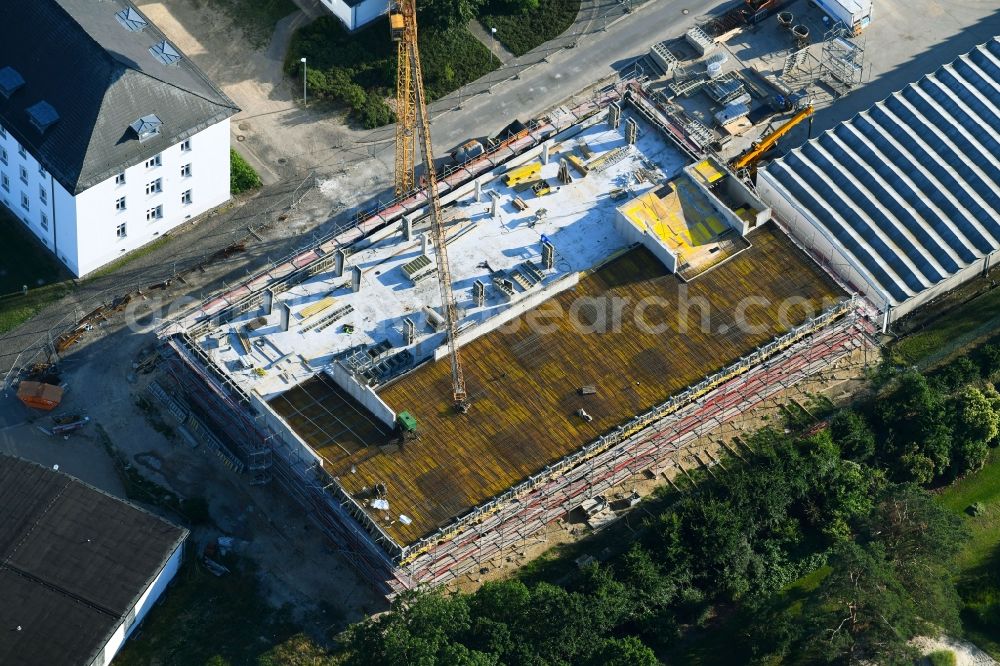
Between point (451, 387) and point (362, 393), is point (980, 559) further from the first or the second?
point (362, 393)

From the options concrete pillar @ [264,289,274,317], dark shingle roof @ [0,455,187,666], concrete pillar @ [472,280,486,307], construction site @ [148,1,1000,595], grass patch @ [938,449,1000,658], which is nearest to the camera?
dark shingle roof @ [0,455,187,666]

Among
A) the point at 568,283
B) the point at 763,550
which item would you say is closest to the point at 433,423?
the point at 568,283

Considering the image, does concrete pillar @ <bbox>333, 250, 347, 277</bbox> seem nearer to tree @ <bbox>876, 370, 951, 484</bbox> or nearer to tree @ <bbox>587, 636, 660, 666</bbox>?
tree @ <bbox>587, 636, 660, 666</bbox>

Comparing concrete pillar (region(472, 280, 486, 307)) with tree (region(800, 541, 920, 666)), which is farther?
concrete pillar (region(472, 280, 486, 307))

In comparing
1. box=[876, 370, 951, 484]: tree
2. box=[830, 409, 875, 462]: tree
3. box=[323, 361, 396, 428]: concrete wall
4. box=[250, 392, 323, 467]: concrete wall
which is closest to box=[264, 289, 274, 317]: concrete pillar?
box=[323, 361, 396, 428]: concrete wall

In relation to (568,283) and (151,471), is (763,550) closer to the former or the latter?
(568,283)

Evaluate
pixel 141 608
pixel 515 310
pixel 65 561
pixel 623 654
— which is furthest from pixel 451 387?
pixel 65 561

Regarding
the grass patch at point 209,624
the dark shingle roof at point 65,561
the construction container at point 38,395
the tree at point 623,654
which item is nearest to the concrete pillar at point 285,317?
the dark shingle roof at point 65,561
